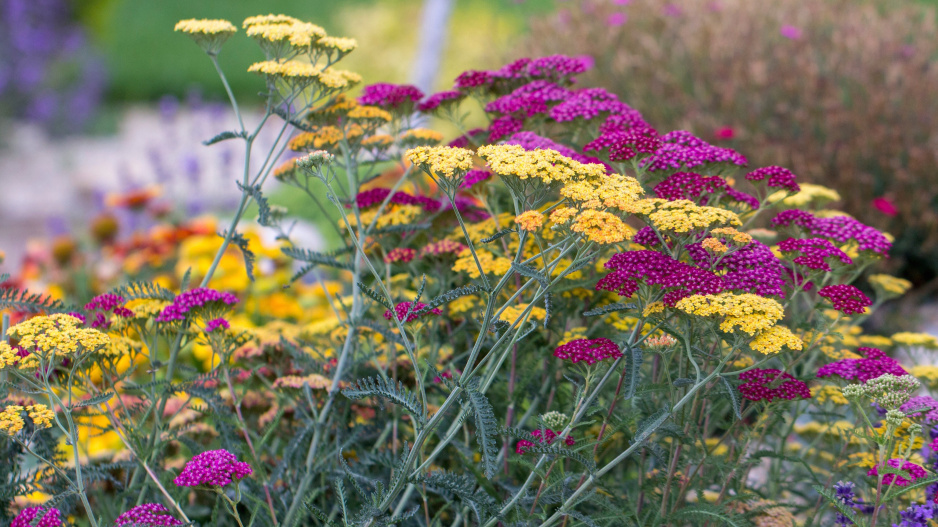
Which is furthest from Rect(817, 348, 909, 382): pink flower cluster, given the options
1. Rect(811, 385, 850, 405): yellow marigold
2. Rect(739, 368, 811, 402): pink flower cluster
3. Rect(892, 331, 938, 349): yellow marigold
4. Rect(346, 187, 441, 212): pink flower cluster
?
Rect(346, 187, 441, 212): pink flower cluster

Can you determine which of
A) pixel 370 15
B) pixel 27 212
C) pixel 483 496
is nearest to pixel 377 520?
pixel 483 496

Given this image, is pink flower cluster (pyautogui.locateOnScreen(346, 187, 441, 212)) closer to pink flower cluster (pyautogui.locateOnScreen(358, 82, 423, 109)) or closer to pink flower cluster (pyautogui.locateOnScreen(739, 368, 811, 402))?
pink flower cluster (pyautogui.locateOnScreen(358, 82, 423, 109))

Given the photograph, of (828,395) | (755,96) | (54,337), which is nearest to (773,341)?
(828,395)

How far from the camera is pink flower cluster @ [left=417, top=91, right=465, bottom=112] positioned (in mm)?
2314

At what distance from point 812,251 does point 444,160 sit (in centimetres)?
93

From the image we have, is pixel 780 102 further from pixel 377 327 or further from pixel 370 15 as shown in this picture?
pixel 370 15

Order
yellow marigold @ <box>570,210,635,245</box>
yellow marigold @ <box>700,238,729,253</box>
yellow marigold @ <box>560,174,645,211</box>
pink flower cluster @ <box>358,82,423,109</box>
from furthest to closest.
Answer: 1. pink flower cluster @ <box>358,82,423,109</box>
2. yellow marigold @ <box>700,238,729,253</box>
3. yellow marigold @ <box>560,174,645,211</box>
4. yellow marigold @ <box>570,210,635,245</box>

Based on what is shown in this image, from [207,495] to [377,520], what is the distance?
108 cm

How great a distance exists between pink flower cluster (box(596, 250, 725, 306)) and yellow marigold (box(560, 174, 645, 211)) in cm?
12

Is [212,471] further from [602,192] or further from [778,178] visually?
[778,178]

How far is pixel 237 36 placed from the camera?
14914mm

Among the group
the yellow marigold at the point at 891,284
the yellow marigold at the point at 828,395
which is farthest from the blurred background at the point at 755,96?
the yellow marigold at the point at 828,395

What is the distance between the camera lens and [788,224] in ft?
6.56

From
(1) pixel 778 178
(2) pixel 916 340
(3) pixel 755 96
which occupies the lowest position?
(2) pixel 916 340
